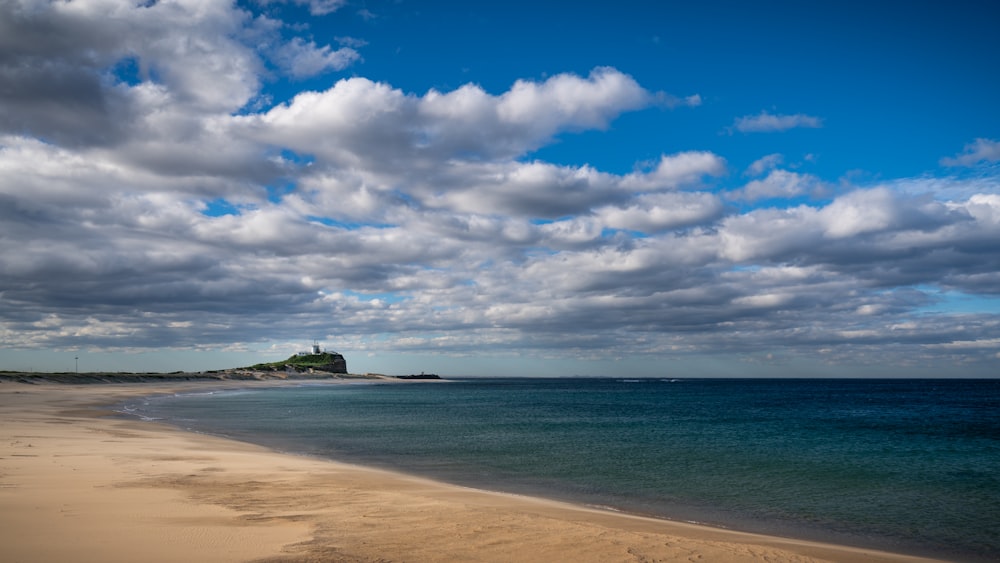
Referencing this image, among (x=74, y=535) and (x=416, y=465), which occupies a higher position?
(x=74, y=535)

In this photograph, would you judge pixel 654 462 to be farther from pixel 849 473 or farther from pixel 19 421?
pixel 19 421

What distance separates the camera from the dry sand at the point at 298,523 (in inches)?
396

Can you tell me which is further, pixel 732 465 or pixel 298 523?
pixel 732 465

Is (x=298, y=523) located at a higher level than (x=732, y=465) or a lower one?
higher

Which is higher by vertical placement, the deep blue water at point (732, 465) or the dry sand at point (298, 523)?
the dry sand at point (298, 523)

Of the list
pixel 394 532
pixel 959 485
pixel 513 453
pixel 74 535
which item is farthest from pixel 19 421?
pixel 959 485

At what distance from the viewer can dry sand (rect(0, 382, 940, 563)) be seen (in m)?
10.1

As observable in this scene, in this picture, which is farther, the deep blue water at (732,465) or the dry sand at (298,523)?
the deep blue water at (732,465)

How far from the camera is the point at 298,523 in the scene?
1220 centimetres

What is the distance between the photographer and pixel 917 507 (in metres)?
18.7

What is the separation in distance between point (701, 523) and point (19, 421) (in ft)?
128

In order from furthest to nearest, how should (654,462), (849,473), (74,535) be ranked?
(654,462) → (849,473) → (74,535)

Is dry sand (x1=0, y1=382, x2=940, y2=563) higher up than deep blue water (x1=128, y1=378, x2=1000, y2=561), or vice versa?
dry sand (x1=0, y1=382, x2=940, y2=563)

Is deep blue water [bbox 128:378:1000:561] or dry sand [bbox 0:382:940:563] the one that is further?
deep blue water [bbox 128:378:1000:561]
